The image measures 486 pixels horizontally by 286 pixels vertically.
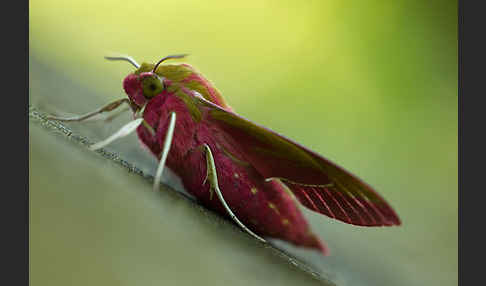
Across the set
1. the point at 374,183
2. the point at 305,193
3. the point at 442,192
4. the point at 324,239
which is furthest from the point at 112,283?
the point at 442,192

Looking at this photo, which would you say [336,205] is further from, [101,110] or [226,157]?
[101,110]

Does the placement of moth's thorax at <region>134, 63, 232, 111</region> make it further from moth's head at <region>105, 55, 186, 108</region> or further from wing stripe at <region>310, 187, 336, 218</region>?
wing stripe at <region>310, 187, 336, 218</region>

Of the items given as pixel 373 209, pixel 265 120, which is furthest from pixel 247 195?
pixel 265 120

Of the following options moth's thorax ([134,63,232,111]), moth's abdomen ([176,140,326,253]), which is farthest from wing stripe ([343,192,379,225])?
moth's thorax ([134,63,232,111])

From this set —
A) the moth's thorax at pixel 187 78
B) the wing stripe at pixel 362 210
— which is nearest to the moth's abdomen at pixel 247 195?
the moth's thorax at pixel 187 78

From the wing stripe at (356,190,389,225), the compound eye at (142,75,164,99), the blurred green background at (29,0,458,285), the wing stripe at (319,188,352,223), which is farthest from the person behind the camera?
the compound eye at (142,75,164,99)

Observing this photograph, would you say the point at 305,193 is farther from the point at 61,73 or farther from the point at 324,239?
the point at 61,73
